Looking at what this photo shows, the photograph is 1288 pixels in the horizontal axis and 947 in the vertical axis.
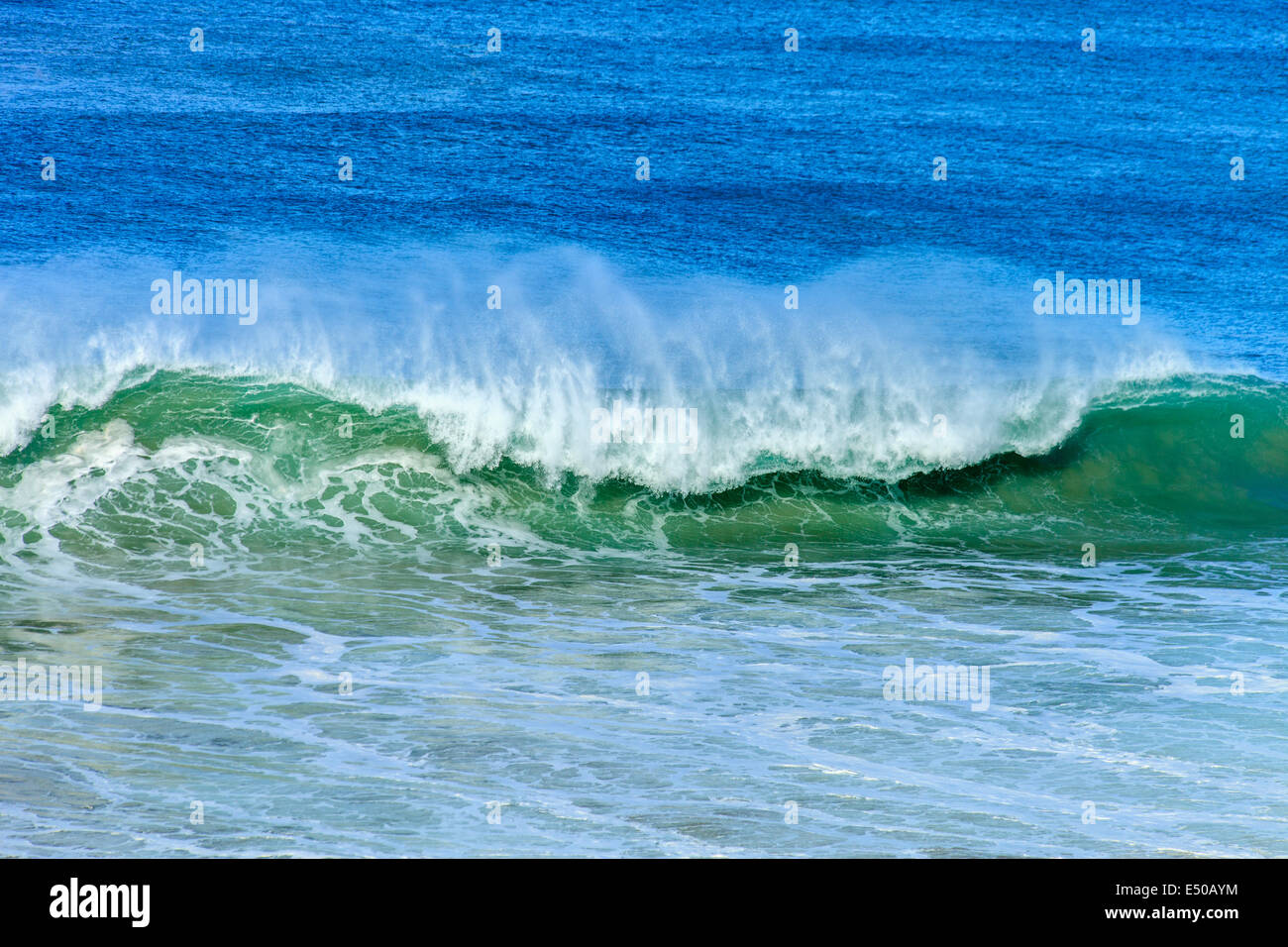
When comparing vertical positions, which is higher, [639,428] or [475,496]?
[639,428]

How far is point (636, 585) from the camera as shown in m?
9.72

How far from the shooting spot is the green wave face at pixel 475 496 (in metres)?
11.3

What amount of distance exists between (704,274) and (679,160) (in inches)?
136

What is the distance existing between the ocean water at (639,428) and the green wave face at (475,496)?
0.22 ft

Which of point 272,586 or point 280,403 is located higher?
point 280,403

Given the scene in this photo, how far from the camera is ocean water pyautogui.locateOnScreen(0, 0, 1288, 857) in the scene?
5309 mm

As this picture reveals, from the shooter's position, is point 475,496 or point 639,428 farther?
point 639,428

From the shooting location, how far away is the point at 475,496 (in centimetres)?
1245

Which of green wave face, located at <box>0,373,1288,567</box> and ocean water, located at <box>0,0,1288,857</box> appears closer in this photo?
ocean water, located at <box>0,0,1288,857</box>

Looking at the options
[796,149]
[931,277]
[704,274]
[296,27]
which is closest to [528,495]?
[704,274]

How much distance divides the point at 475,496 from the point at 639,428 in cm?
231

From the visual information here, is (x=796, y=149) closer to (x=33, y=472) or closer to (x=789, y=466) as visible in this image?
(x=789, y=466)

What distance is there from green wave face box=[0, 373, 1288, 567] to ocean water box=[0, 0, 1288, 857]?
0.07 m

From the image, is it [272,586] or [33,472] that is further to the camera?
[33,472]
